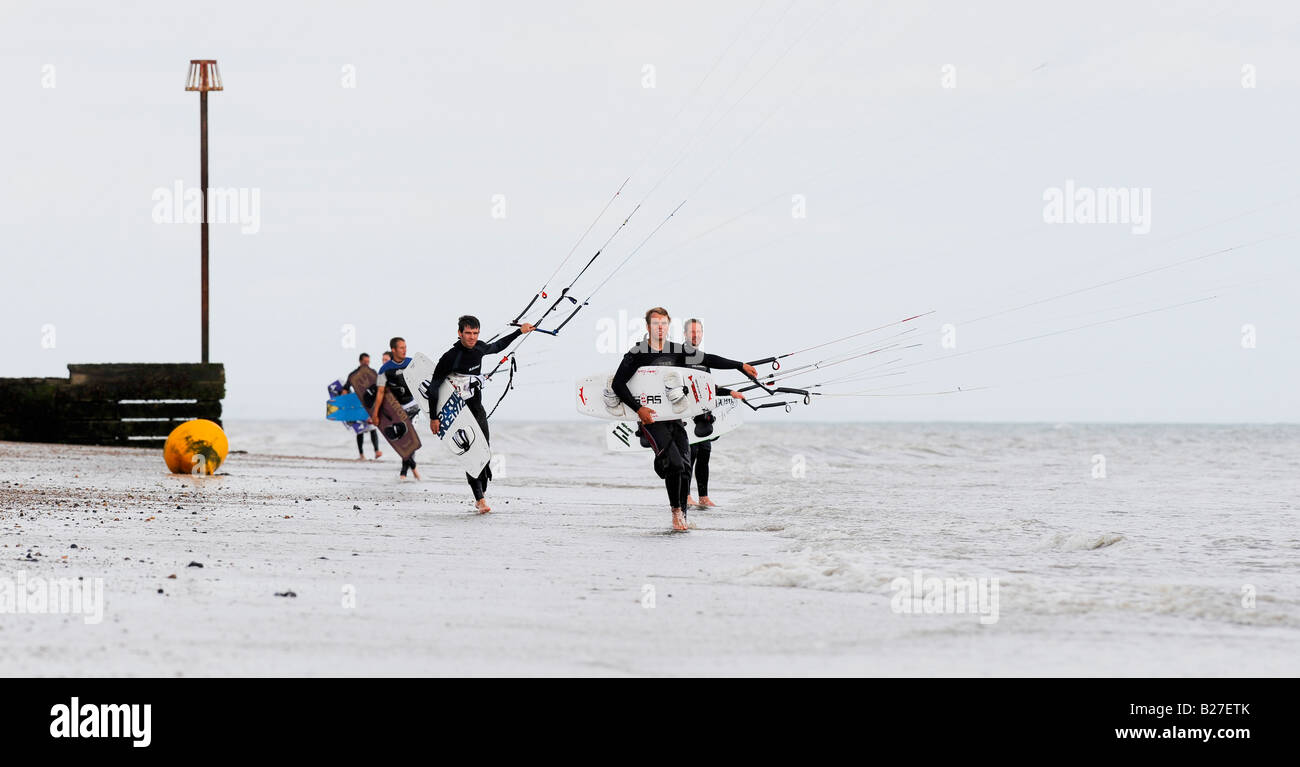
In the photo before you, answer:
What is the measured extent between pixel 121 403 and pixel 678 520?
15.4 meters

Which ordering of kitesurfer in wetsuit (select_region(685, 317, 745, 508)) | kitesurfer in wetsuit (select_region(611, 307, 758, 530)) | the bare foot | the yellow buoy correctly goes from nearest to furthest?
the bare foot < kitesurfer in wetsuit (select_region(611, 307, 758, 530)) < kitesurfer in wetsuit (select_region(685, 317, 745, 508)) < the yellow buoy

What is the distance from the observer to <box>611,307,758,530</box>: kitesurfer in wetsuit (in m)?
9.85

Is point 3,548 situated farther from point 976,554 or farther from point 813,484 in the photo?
point 813,484

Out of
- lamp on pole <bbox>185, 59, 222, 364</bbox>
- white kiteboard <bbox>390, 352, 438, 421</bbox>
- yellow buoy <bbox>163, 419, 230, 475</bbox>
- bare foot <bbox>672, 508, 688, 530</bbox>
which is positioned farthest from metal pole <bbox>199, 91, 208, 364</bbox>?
bare foot <bbox>672, 508, 688, 530</bbox>

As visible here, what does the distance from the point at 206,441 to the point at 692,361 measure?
25.0ft

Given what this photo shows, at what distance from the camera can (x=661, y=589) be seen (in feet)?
21.2

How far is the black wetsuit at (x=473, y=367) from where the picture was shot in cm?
1120

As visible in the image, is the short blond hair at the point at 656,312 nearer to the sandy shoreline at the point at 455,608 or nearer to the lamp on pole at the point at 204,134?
the sandy shoreline at the point at 455,608

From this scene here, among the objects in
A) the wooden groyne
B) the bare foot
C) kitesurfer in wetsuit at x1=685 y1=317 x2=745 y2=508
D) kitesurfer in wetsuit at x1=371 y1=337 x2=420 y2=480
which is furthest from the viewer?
the wooden groyne

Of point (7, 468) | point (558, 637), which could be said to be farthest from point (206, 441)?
point (558, 637)

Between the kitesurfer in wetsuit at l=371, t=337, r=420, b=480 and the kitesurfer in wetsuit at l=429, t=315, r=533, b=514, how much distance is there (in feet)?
13.1

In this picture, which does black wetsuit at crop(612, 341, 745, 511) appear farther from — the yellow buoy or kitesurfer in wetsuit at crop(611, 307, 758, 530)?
the yellow buoy

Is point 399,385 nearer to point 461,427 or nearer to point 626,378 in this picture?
point 461,427

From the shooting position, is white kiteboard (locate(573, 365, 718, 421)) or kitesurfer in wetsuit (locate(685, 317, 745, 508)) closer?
white kiteboard (locate(573, 365, 718, 421))
